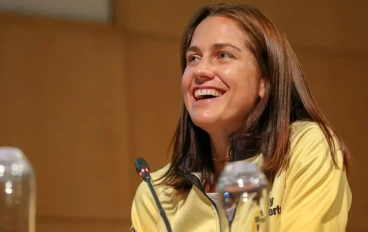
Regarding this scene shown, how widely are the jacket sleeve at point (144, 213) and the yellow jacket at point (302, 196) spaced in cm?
12

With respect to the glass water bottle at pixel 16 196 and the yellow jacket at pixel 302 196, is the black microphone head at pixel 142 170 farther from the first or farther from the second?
the glass water bottle at pixel 16 196

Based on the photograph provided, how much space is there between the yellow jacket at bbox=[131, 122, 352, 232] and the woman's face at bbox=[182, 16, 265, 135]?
165 mm

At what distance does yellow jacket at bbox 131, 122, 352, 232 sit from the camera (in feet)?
7.36

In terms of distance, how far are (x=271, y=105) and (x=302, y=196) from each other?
40 cm

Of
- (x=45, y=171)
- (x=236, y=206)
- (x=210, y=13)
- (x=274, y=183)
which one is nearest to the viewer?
(x=236, y=206)

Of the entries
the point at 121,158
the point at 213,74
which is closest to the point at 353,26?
the point at 121,158

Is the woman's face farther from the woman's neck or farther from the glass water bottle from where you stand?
the glass water bottle

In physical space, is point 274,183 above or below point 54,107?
below

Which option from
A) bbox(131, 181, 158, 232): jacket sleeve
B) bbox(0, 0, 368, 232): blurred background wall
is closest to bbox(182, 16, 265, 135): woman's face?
bbox(131, 181, 158, 232): jacket sleeve

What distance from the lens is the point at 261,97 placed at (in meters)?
2.61

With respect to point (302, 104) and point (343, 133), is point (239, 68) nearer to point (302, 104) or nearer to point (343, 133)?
point (302, 104)

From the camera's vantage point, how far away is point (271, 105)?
102 inches

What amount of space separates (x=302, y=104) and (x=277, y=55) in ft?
0.55

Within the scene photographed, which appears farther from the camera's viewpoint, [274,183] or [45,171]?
[45,171]
